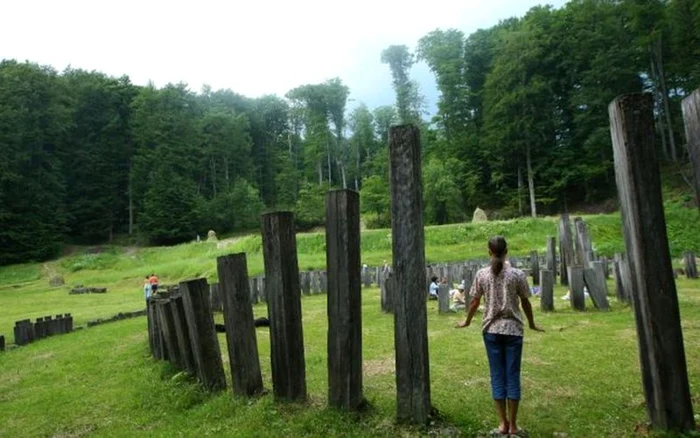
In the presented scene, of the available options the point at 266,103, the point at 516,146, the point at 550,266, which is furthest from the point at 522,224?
the point at 266,103

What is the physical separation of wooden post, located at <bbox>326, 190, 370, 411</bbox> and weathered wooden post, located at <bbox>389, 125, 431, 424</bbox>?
17.5 inches

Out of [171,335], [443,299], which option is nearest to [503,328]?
[171,335]

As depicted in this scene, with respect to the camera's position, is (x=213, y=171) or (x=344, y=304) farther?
(x=213, y=171)

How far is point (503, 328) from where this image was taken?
4785mm

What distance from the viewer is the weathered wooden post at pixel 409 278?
4.77 metres

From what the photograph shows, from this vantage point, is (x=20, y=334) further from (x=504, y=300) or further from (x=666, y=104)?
(x=666, y=104)

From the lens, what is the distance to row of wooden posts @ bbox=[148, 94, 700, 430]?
412 cm

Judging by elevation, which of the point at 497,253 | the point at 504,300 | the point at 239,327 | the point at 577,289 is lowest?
the point at 577,289

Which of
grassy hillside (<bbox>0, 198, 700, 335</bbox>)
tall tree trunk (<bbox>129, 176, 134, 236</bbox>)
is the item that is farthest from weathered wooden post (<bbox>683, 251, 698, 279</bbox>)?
tall tree trunk (<bbox>129, 176, 134, 236</bbox>)

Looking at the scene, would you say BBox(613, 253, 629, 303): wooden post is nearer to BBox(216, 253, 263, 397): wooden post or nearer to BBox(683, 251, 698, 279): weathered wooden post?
BBox(683, 251, 698, 279): weathered wooden post

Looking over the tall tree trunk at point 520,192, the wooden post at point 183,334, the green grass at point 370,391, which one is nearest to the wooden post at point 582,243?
the green grass at point 370,391

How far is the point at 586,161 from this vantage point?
50188mm

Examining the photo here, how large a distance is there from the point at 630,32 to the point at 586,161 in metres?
13.6

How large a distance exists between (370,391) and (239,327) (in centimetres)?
177
